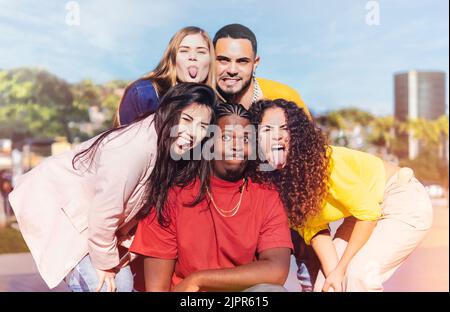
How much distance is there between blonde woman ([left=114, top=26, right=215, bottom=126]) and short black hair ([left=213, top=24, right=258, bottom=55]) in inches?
2.6

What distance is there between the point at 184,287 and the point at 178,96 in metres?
0.69

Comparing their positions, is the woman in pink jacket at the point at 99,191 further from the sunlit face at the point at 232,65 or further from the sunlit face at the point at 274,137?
the sunlit face at the point at 274,137

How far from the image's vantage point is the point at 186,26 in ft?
8.59

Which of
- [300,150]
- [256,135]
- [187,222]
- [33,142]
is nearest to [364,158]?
[300,150]

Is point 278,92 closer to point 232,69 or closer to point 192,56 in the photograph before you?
point 232,69

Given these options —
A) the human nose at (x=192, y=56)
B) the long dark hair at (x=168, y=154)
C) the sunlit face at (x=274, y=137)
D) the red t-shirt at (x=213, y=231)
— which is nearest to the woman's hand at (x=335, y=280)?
the red t-shirt at (x=213, y=231)

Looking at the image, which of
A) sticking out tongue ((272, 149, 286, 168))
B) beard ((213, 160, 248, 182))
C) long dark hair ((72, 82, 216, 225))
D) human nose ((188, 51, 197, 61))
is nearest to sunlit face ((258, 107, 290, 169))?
sticking out tongue ((272, 149, 286, 168))

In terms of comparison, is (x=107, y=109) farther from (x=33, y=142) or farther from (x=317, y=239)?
(x=317, y=239)

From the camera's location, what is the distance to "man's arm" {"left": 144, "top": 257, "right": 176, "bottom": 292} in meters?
2.46

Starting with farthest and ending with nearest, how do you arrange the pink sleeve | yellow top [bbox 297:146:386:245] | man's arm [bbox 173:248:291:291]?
yellow top [bbox 297:146:386:245] → man's arm [bbox 173:248:291:291] → the pink sleeve

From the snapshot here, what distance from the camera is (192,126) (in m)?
2.43

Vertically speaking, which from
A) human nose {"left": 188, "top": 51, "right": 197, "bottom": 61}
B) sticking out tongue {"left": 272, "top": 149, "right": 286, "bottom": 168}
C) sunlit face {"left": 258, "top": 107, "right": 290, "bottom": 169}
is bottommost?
sticking out tongue {"left": 272, "top": 149, "right": 286, "bottom": 168}

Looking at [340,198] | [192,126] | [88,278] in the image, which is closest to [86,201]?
[88,278]

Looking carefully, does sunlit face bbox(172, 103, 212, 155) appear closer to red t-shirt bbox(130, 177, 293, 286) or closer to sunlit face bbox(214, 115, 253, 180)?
sunlit face bbox(214, 115, 253, 180)
